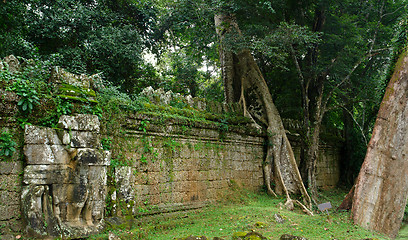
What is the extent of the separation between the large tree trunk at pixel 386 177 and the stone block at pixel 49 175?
17.7 feet

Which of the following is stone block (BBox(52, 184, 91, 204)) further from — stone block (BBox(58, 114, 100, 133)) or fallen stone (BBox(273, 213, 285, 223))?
fallen stone (BBox(273, 213, 285, 223))

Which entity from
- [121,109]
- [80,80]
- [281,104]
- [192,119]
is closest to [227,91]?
[281,104]

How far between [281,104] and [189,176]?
6.64 m

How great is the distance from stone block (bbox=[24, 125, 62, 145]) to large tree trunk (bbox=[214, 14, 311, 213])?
6.22m

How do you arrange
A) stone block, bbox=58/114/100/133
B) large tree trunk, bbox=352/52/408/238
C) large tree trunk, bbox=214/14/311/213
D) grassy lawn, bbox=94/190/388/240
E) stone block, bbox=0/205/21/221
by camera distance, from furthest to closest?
large tree trunk, bbox=214/14/311/213 < large tree trunk, bbox=352/52/408/238 < grassy lawn, bbox=94/190/388/240 < stone block, bbox=58/114/100/133 < stone block, bbox=0/205/21/221

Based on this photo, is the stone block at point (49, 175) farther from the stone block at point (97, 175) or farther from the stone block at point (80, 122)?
the stone block at point (80, 122)

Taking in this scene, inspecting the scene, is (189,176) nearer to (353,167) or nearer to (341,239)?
(341,239)

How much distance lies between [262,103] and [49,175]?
7181 millimetres

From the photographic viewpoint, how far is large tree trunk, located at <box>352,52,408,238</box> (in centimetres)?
616

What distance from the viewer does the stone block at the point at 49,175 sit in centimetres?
447

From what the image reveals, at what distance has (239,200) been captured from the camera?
841cm

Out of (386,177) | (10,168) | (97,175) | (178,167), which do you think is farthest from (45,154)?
(386,177)

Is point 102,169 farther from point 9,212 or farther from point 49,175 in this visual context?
point 9,212

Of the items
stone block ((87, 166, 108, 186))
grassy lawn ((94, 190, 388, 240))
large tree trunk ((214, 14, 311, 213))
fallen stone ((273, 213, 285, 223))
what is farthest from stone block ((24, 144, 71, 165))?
large tree trunk ((214, 14, 311, 213))
